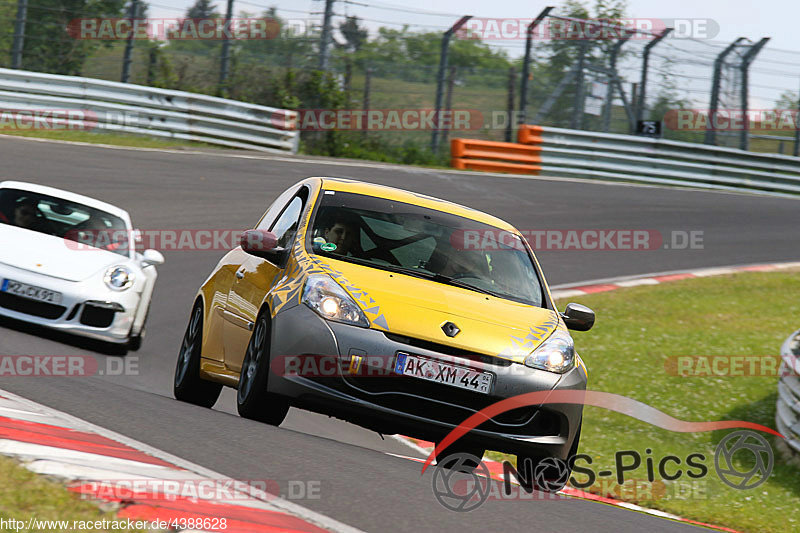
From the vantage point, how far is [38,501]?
11.8 ft

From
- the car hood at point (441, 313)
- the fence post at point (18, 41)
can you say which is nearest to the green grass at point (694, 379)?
the car hood at point (441, 313)

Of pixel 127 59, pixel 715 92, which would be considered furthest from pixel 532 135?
pixel 127 59

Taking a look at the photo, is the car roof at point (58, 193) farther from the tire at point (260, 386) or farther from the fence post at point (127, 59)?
the fence post at point (127, 59)

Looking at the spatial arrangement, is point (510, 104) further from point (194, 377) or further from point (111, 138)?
point (194, 377)

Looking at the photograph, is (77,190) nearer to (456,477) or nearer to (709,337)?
(709,337)

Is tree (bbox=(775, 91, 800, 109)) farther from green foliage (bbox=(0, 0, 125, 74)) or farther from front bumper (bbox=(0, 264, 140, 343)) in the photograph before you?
front bumper (bbox=(0, 264, 140, 343))

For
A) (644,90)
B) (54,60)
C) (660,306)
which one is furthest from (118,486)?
(644,90)

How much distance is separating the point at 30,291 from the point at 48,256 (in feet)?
1.44

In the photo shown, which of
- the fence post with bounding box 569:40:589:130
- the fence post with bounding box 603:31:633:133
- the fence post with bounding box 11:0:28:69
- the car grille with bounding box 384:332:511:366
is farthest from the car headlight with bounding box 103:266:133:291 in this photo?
the fence post with bounding box 603:31:633:133

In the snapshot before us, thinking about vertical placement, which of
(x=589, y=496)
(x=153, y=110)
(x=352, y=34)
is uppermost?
(x=352, y=34)

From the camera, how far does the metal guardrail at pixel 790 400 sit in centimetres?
838

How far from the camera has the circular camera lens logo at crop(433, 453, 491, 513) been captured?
16.0ft

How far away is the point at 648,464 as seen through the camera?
8.45 m

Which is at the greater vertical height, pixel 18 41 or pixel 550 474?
pixel 18 41
